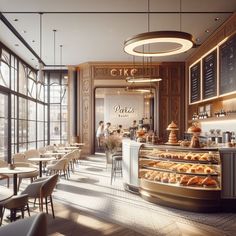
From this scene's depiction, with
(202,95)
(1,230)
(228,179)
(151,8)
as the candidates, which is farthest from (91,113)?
(1,230)

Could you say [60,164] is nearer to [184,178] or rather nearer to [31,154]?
[31,154]

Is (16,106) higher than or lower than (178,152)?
higher

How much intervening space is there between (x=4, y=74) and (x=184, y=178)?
22.3ft

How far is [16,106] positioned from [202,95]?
647cm

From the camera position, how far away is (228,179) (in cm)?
512

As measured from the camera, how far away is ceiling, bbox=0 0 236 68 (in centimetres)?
661

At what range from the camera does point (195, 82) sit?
10.5m

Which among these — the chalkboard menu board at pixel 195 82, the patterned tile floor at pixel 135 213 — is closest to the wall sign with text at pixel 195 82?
the chalkboard menu board at pixel 195 82

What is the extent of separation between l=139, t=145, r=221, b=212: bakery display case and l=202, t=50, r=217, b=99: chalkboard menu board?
3.38 m

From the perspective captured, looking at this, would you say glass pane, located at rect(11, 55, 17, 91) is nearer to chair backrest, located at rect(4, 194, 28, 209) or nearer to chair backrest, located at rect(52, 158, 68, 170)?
chair backrest, located at rect(52, 158, 68, 170)

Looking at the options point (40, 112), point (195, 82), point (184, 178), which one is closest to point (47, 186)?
point (184, 178)

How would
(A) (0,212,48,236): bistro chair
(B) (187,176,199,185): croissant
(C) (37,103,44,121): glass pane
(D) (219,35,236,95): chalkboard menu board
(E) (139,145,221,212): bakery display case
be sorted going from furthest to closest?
1. (C) (37,103,44,121): glass pane
2. (D) (219,35,236,95): chalkboard menu board
3. (B) (187,176,199,185): croissant
4. (E) (139,145,221,212): bakery display case
5. (A) (0,212,48,236): bistro chair

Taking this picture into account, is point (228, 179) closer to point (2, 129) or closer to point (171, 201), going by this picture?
point (171, 201)

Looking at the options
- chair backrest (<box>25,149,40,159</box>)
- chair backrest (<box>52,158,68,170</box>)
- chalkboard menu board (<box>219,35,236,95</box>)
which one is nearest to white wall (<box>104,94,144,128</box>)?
chair backrest (<box>25,149,40,159</box>)
